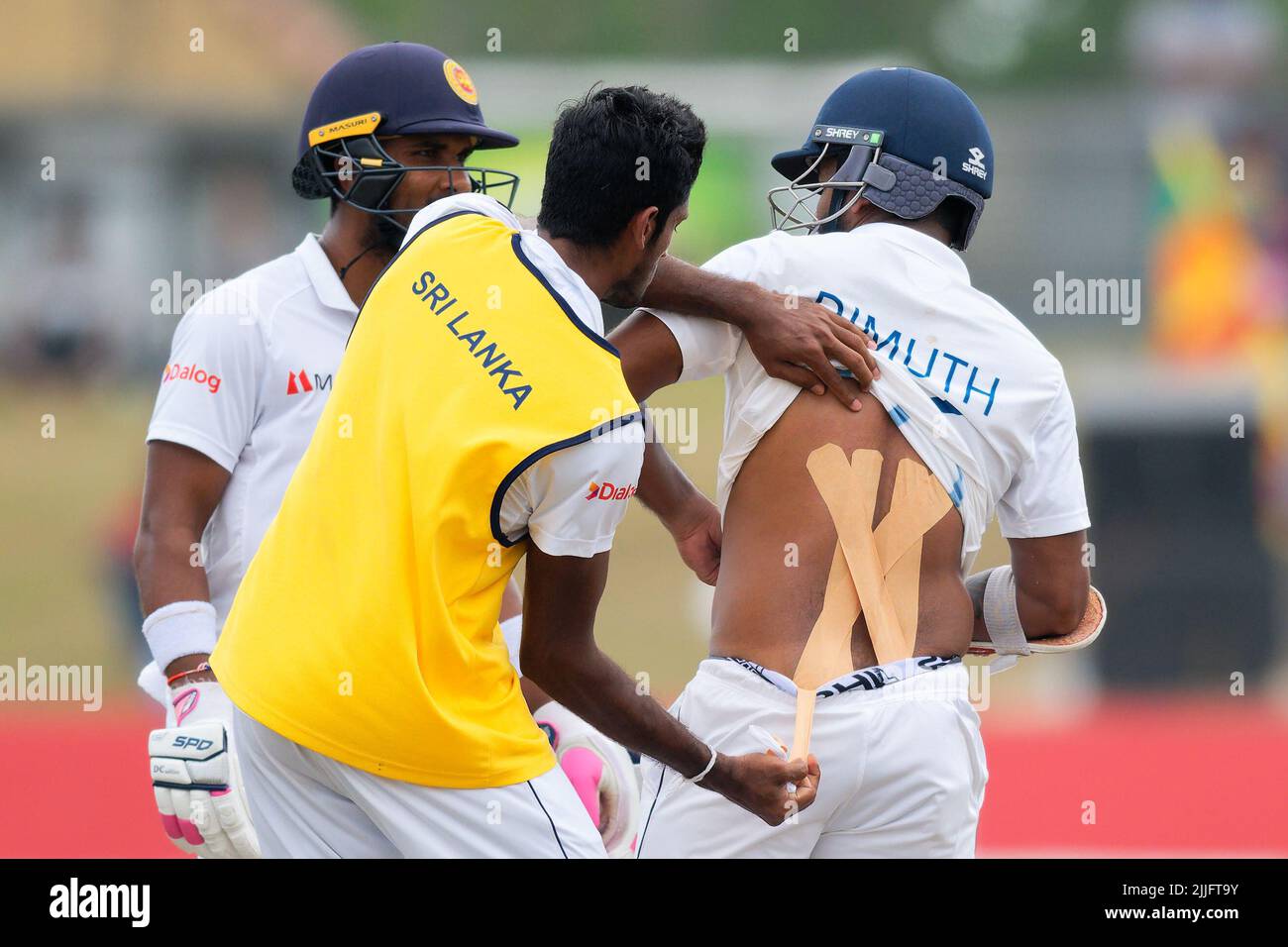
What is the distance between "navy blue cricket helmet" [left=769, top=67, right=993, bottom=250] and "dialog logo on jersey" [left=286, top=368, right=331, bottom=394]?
3.49ft

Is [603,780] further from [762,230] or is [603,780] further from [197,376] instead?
→ [762,230]

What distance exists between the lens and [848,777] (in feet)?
9.91

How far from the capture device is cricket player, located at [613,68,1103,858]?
10.0 ft

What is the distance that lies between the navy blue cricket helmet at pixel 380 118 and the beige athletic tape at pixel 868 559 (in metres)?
1.11

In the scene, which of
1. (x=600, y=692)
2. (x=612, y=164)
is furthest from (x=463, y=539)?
(x=612, y=164)

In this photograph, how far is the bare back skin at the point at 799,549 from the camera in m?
3.09

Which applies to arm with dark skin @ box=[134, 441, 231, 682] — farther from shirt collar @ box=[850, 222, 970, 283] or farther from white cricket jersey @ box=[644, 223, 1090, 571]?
shirt collar @ box=[850, 222, 970, 283]

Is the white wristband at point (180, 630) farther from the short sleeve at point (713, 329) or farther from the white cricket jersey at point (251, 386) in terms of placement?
the short sleeve at point (713, 329)

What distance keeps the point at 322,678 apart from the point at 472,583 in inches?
11.2

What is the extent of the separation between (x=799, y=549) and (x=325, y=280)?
1279 millimetres

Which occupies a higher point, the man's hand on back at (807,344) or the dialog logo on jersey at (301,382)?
the man's hand on back at (807,344)
